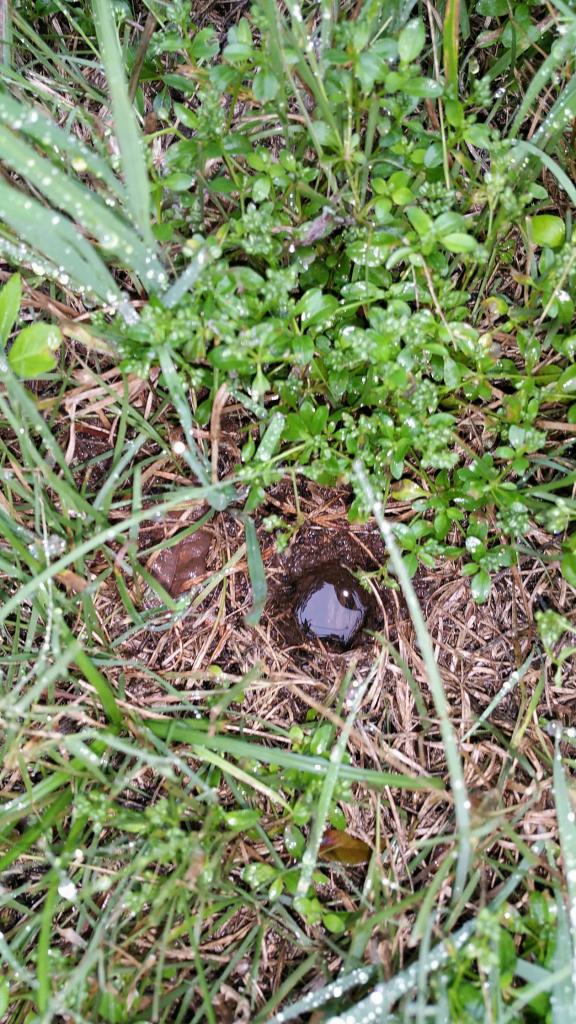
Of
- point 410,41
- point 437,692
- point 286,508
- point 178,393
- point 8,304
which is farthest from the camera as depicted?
point 286,508

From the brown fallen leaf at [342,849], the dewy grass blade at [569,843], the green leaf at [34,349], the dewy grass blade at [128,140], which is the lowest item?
the brown fallen leaf at [342,849]

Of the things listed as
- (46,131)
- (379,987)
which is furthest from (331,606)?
(46,131)

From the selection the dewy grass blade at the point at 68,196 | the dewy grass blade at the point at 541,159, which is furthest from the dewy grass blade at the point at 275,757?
the dewy grass blade at the point at 541,159

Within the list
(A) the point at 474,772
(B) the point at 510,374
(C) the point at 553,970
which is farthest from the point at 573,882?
(B) the point at 510,374

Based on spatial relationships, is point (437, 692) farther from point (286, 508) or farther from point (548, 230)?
point (548, 230)

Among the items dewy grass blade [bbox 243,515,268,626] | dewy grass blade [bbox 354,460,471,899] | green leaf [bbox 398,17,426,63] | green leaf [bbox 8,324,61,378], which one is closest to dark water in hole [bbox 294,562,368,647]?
dewy grass blade [bbox 243,515,268,626]

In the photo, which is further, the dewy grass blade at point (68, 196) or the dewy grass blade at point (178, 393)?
the dewy grass blade at point (178, 393)

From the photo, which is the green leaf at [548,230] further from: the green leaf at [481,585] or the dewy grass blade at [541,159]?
the green leaf at [481,585]

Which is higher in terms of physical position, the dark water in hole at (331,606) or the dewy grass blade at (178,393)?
the dewy grass blade at (178,393)
